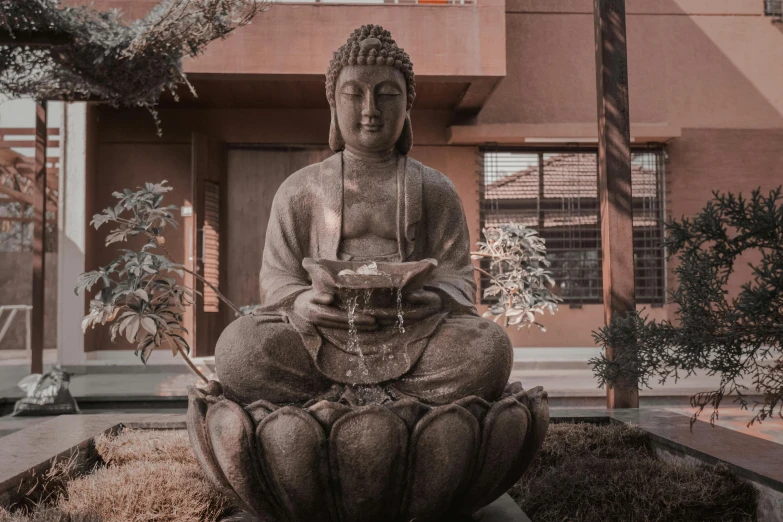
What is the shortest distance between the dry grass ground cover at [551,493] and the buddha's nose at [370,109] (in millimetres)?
1408

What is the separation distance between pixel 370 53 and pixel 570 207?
6248mm

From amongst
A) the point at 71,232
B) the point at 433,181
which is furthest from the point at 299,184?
the point at 71,232

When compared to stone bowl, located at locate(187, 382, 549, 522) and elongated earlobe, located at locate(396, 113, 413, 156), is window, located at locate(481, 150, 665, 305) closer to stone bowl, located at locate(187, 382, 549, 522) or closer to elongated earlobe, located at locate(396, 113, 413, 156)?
elongated earlobe, located at locate(396, 113, 413, 156)

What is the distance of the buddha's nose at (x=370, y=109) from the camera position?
250 centimetres

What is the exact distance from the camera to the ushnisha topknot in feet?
8.18

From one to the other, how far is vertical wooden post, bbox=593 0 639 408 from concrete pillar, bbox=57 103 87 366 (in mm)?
5294

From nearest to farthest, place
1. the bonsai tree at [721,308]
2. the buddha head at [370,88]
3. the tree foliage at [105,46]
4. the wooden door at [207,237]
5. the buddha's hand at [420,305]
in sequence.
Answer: the bonsai tree at [721,308]
the buddha's hand at [420,305]
the buddha head at [370,88]
the tree foliage at [105,46]
the wooden door at [207,237]

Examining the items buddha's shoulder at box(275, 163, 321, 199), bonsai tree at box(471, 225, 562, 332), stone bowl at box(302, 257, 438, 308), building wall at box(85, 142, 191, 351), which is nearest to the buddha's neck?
buddha's shoulder at box(275, 163, 321, 199)

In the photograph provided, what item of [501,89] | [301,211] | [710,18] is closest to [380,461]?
[301,211]

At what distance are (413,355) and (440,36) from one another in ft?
17.5

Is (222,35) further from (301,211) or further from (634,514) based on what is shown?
(634,514)

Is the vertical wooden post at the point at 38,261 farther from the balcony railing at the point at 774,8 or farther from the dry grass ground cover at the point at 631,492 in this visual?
the balcony railing at the point at 774,8

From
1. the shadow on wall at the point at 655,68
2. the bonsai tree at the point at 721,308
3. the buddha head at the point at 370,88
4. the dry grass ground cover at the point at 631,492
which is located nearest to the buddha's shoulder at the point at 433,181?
the buddha head at the point at 370,88

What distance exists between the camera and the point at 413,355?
222 cm
